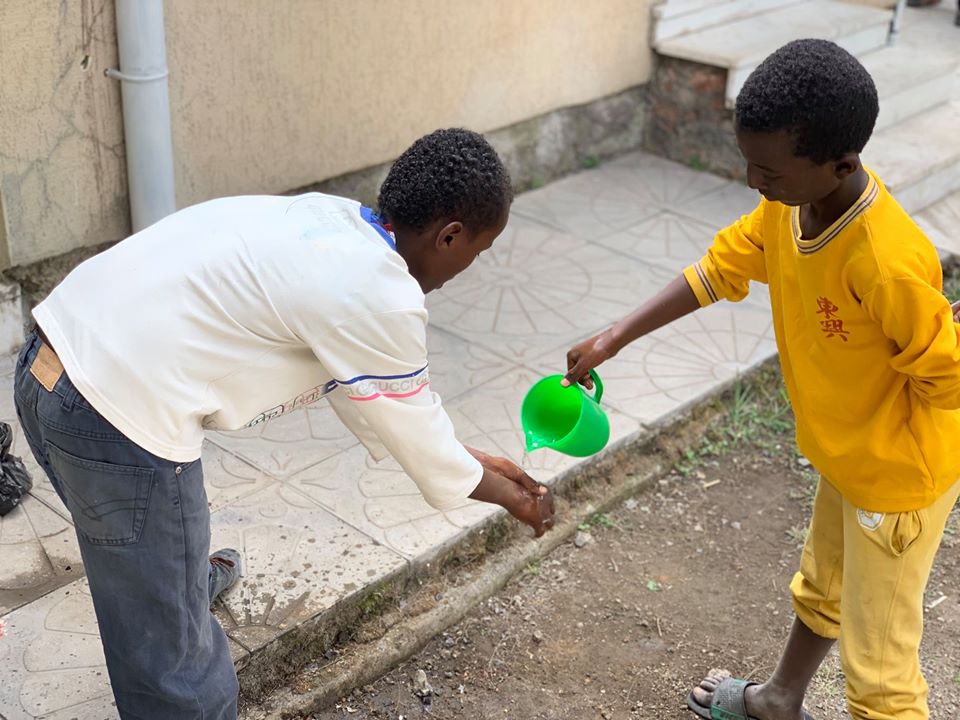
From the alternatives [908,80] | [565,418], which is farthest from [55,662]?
[908,80]

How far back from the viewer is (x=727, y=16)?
6117 mm

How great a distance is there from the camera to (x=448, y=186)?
2020 mm

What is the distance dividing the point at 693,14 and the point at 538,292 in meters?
2.18

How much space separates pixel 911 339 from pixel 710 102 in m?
3.97

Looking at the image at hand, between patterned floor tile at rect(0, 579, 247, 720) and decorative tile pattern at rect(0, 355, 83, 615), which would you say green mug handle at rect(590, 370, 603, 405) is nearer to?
patterned floor tile at rect(0, 579, 247, 720)

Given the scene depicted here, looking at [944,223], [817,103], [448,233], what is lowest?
[944,223]

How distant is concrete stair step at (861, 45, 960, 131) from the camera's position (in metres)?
6.06

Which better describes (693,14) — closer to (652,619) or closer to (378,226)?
(652,619)

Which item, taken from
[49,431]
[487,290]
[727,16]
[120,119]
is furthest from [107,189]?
[727,16]

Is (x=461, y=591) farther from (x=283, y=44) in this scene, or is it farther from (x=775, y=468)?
(x=283, y=44)

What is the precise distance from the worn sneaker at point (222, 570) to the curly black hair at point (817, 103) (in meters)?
1.64

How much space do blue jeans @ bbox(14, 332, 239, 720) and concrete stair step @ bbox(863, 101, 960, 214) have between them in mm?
4177

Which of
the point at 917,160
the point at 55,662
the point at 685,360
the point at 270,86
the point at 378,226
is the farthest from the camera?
the point at 917,160

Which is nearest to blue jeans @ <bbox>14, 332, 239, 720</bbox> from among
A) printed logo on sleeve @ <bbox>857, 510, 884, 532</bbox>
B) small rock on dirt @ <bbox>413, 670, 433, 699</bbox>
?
small rock on dirt @ <bbox>413, 670, 433, 699</bbox>
